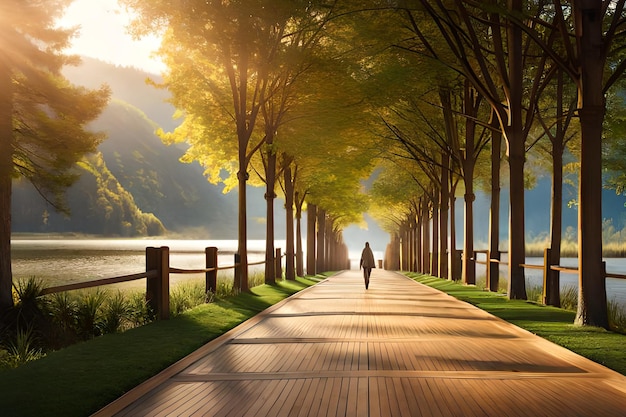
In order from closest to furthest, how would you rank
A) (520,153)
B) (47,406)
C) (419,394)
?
1. (47,406)
2. (419,394)
3. (520,153)

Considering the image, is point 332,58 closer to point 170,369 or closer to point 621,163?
point 621,163

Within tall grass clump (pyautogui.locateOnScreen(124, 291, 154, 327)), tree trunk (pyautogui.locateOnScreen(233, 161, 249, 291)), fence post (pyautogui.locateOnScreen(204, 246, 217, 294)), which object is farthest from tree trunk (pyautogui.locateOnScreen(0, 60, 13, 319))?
tree trunk (pyautogui.locateOnScreen(233, 161, 249, 291))

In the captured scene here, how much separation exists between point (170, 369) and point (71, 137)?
30.2ft

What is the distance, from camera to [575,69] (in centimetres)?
1341

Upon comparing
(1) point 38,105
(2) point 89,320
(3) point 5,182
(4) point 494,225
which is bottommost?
(2) point 89,320

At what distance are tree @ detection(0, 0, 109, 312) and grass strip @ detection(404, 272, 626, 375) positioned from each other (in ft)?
37.0

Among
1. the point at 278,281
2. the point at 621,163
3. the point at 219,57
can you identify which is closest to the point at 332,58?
the point at 219,57

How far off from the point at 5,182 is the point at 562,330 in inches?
477

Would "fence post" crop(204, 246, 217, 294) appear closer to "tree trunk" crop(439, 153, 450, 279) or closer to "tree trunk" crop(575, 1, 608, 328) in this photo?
"tree trunk" crop(575, 1, 608, 328)

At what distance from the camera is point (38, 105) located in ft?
51.4

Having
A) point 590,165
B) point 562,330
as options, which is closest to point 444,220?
point 590,165

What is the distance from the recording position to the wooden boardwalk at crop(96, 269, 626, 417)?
6352 millimetres

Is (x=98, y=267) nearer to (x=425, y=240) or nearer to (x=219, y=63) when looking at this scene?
(x=425, y=240)

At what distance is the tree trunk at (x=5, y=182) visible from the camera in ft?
43.3
